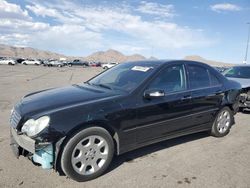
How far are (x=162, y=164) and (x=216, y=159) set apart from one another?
38.7 inches

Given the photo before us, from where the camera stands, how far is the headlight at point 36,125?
351cm

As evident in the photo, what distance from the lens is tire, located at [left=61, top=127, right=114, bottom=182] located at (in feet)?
11.9

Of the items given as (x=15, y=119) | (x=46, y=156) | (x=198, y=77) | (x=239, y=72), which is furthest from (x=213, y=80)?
(x=239, y=72)

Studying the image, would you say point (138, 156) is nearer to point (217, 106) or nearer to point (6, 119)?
point (217, 106)

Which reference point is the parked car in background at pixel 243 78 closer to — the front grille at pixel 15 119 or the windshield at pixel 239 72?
the windshield at pixel 239 72

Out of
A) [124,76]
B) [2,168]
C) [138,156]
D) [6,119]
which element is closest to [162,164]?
[138,156]

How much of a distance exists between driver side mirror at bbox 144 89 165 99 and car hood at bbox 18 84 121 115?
0.43m

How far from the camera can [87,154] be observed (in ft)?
12.6

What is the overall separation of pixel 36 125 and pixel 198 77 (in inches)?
128

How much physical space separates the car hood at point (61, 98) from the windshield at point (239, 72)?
6.65 meters

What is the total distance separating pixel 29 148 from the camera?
361 centimetres

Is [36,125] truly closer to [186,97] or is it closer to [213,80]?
[186,97]

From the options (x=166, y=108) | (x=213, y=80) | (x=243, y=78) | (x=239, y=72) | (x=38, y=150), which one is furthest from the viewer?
(x=239, y=72)

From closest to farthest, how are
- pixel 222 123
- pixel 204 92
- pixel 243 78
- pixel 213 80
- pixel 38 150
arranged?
pixel 38 150
pixel 204 92
pixel 213 80
pixel 222 123
pixel 243 78
